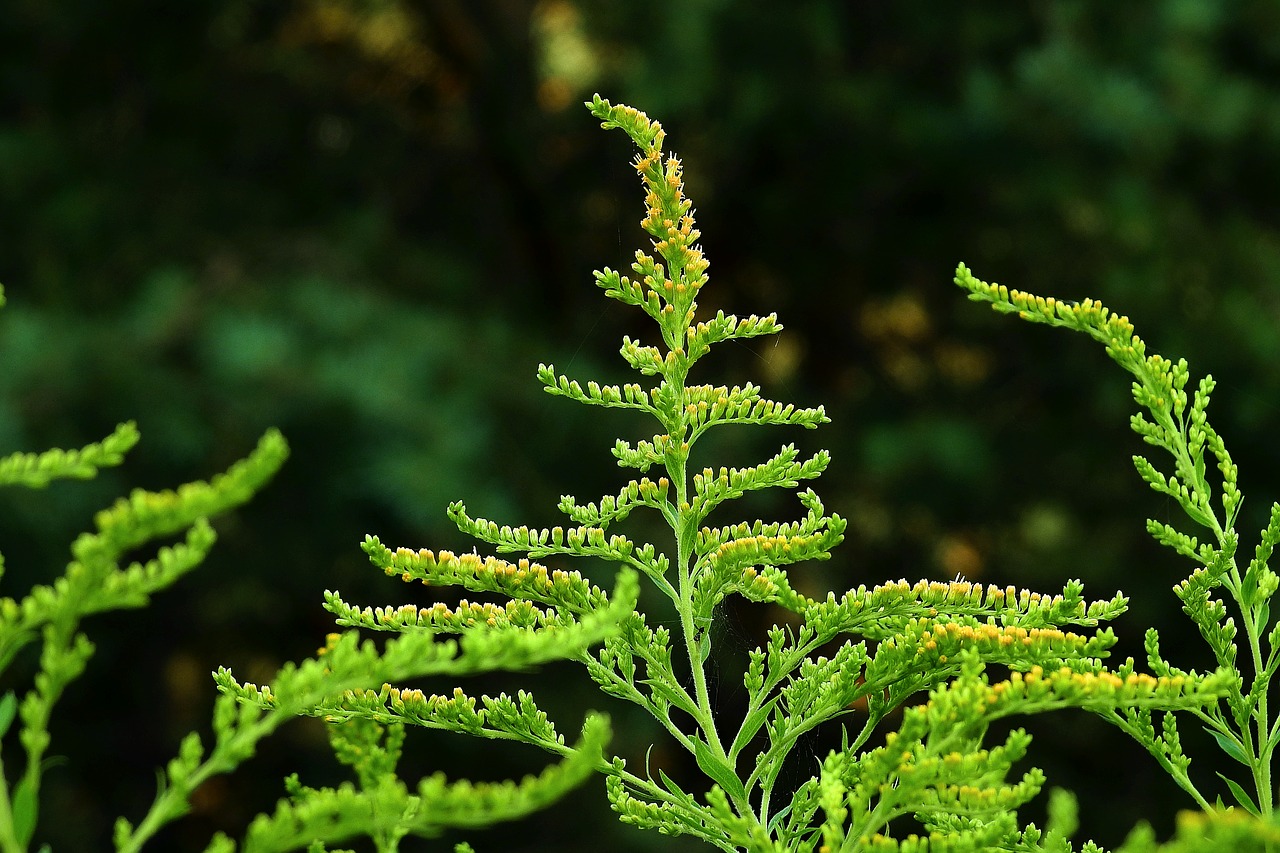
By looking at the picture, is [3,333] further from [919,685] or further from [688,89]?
[919,685]

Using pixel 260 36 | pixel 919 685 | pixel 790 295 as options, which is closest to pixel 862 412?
pixel 790 295

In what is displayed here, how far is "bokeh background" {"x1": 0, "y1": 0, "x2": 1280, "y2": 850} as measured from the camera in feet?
24.5

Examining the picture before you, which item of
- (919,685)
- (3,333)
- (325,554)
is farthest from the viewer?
(325,554)

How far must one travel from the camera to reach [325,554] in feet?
26.7

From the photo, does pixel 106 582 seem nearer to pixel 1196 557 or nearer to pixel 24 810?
pixel 24 810

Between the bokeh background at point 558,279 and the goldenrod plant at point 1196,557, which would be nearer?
the goldenrod plant at point 1196,557

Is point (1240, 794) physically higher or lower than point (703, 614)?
lower

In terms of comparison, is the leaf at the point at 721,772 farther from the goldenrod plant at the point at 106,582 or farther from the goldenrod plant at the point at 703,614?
the goldenrod plant at the point at 106,582

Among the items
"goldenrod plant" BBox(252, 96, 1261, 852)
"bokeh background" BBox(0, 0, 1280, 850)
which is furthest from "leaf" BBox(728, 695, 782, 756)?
"bokeh background" BBox(0, 0, 1280, 850)

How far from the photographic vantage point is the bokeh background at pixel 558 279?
748 cm

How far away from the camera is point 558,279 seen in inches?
415

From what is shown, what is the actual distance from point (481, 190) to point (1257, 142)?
5.33 metres

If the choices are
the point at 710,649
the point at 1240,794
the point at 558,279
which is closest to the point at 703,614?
the point at 710,649

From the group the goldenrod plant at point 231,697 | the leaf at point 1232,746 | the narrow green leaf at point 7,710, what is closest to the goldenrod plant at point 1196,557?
the leaf at point 1232,746
